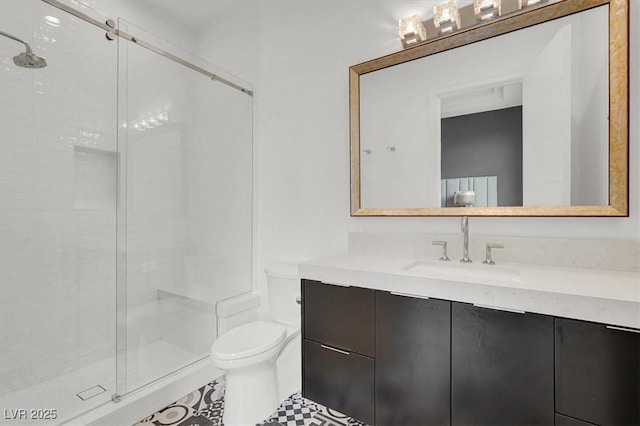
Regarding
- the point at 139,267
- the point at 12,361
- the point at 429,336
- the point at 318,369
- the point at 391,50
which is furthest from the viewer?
the point at 139,267

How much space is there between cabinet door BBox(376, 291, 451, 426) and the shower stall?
131cm

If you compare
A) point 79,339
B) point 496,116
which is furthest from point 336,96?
point 79,339

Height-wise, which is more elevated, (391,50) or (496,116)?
(391,50)

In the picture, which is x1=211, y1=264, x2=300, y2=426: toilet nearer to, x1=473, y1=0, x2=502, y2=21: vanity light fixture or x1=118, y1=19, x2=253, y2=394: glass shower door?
x1=118, y1=19, x2=253, y2=394: glass shower door

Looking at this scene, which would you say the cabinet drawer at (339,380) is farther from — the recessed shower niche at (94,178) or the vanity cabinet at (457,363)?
the recessed shower niche at (94,178)

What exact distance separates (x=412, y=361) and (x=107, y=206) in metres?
2.09

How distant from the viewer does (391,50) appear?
184cm

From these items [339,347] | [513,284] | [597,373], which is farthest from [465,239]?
[339,347]

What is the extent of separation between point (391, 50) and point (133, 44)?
61.6 inches

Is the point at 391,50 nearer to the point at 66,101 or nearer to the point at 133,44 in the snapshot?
the point at 133,44

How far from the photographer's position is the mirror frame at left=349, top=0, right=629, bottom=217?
4.08 feet

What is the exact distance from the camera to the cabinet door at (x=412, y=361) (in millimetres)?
1179

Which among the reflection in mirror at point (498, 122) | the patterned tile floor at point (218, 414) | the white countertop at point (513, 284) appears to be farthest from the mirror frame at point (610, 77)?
the patterned tile floor at point (218, 414)

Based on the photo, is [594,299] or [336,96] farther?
[336,96]
